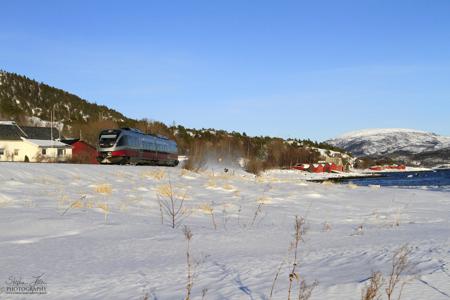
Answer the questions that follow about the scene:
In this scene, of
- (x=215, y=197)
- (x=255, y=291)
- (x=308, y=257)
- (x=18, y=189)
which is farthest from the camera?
(x=215, y=197)

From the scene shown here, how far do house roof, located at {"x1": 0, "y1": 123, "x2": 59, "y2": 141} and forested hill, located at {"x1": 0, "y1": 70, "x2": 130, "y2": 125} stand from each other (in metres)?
51.9

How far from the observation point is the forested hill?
117 m

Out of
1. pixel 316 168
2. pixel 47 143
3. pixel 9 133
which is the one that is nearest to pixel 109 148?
pixel 47 143

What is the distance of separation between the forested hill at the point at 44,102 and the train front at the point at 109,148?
86.9 meters

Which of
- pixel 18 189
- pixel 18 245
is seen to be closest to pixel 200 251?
pixel 18 245

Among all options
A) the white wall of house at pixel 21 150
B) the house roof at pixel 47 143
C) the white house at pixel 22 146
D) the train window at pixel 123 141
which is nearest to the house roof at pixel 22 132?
the white house at pixel 22 146

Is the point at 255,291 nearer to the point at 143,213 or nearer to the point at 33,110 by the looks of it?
the point at 143,213

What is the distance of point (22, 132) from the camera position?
188 feet

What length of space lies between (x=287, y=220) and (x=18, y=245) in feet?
15.4

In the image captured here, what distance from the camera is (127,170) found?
18.5 metres

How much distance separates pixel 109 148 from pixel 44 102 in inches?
4272

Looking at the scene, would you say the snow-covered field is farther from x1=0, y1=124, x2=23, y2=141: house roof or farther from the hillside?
the hillside

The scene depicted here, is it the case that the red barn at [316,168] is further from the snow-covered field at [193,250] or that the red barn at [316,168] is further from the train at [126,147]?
the snow-covered field at [193,250]

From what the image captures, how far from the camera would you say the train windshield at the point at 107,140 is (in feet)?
92.2
